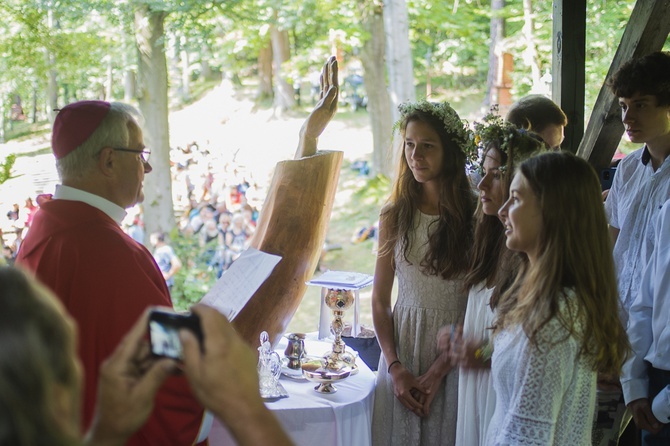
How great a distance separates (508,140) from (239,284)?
103 cm

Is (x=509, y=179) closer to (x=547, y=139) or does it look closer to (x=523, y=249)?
(x=523, y=249)

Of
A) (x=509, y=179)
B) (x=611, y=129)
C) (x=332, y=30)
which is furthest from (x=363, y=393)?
(x=332, y=30)

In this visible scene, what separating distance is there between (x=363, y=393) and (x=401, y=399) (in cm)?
15

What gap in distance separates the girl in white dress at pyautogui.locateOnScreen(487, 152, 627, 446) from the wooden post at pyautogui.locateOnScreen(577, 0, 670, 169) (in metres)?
1.62

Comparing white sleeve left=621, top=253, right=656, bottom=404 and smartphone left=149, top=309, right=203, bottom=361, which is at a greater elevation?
smartphone left=149, top=309, right=203, bottom=361

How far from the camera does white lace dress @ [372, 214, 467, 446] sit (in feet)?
8.52

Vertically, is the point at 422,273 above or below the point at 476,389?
A: above

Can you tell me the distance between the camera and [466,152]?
2699mm

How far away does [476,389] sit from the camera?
92.3 inches

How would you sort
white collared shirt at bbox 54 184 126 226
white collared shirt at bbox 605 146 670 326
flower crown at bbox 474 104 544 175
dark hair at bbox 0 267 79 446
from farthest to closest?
1. white collared shirt at bbox 605 146 670 326
2. flower crown at bbox 474 104 544 175
3. white collared shirt at bbox 54 184 126 226
4. dark hair at bbox 0 267 79 446

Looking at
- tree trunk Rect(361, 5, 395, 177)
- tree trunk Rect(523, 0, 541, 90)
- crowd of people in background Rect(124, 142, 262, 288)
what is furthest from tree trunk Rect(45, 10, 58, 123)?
tree trunk Rect(523, 0, 541, 90)

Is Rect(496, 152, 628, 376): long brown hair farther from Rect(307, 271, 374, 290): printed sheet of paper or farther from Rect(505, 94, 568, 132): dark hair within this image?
Rect(505, 94, 568, 132): dark hair

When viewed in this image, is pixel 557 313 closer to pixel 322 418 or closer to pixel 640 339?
pixel 640 339

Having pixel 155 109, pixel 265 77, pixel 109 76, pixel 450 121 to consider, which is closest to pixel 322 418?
pixel 450 121
